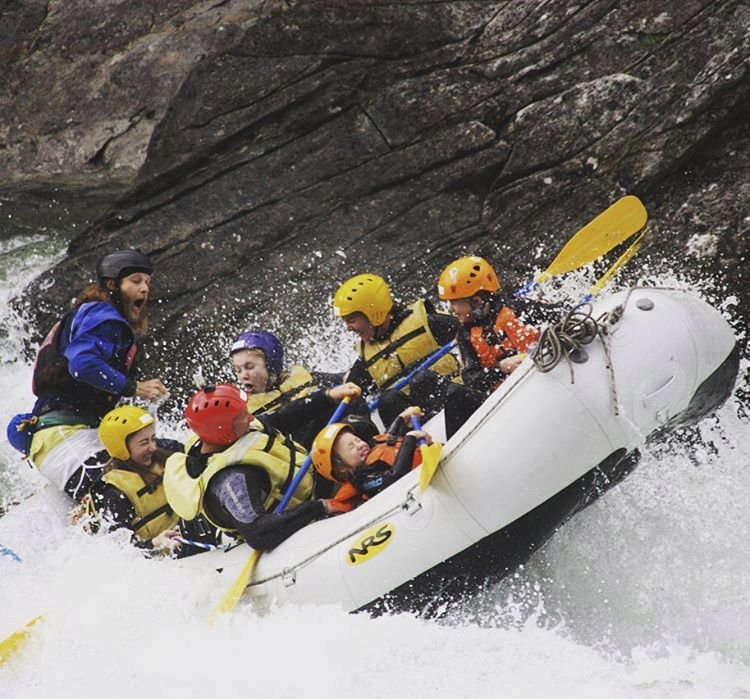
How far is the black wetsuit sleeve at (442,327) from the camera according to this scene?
582cm

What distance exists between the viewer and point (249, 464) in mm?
4844

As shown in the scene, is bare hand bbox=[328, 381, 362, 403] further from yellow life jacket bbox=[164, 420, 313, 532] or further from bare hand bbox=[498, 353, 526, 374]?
bare hand bbox=[498, 353, 526, 374]

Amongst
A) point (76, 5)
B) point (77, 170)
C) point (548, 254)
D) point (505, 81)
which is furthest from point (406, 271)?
point (76, 5)

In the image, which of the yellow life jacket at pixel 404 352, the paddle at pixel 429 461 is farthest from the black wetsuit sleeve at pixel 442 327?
the paddle at pixel 429 461

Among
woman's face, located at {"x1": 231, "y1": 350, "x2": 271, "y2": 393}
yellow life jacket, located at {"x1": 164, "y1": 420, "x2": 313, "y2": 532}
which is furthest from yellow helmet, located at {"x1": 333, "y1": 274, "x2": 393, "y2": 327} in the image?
yellow life jacket, located at {"x1": 164, "y1": 420, "x2": 313, "y2": 532}

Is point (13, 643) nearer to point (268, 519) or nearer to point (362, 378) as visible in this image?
point (268, 519)

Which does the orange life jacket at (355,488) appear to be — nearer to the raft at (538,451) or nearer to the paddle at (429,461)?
the raft at (538,451)

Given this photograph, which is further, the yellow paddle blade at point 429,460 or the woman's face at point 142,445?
the woman's face at point 142,445

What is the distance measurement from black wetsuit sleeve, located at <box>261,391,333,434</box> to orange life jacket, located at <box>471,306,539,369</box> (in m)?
0.82

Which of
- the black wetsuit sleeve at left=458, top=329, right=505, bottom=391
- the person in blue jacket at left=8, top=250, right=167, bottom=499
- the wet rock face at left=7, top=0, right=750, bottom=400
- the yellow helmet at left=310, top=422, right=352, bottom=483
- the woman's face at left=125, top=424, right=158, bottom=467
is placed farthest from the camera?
the wet rock face at left=7, top=0, right=750, bottom=400

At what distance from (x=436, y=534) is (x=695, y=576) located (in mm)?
1377

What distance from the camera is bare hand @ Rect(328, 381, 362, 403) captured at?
5.33 meters

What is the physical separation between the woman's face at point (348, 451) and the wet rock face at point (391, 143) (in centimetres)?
317

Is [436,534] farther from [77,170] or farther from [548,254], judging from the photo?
[77,170]
